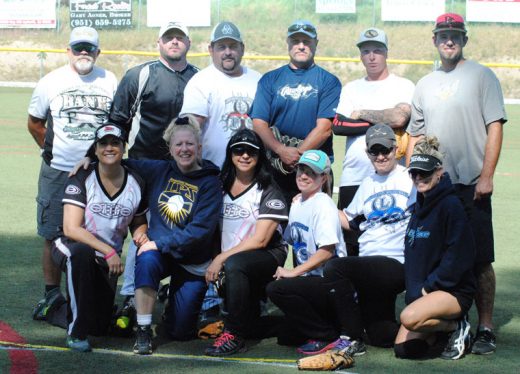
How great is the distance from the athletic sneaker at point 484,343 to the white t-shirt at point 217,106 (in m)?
2.20

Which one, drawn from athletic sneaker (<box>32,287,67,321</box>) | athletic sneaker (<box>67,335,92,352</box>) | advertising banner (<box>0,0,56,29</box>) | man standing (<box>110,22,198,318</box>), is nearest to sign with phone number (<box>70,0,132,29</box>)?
advertising banner (<box>0,0,56,29</box>)

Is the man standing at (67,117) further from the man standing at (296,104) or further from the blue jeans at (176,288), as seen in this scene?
the man standing at (296,104)

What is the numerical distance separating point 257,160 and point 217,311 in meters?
1.20

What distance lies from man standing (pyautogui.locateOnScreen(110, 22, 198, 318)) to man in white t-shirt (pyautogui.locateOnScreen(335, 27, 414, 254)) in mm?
1271

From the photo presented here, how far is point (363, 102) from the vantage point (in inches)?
284

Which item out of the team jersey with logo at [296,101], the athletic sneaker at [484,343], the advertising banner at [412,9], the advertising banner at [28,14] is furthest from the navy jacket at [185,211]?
the advertising banner at [28,14]

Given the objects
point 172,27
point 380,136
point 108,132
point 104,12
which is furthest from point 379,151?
point 104,12

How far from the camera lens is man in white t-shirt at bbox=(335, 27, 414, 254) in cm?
711

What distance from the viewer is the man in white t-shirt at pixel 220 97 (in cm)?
716

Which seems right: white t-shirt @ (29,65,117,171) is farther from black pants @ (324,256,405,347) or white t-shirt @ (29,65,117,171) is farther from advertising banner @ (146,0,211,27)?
advertising banner @ (146,0,211,27)

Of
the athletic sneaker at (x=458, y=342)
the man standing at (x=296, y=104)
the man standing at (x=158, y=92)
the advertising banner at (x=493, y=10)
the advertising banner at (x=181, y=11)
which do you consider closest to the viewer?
the athletic sneaker at (x=458, y=342)

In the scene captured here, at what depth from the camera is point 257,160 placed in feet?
21.7

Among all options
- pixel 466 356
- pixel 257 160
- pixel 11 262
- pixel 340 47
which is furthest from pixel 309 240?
pixel 340 47

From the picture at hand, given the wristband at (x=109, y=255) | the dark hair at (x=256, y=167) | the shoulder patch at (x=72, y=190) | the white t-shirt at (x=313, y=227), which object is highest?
the dark hair at (x=256, y=167)
